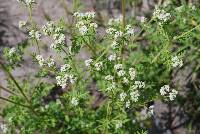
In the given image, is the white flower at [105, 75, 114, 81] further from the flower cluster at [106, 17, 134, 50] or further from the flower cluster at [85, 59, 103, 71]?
the flower cluster at [106, 17, 134, 50]

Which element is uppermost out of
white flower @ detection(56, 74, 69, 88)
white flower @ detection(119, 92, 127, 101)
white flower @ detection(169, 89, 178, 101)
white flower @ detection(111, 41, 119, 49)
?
white flower @ detection(111, 41, 119, 49)

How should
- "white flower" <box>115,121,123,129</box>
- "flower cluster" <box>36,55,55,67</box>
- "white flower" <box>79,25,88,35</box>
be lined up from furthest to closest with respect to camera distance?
"white flower" <box>115,121,123,129</box>, "flower cluster" <box>36,55,55,67</box>, "white flower" <box>79,25,88,35</box>

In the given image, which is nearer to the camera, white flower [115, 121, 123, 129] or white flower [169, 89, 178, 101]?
white flower [169, 89, 178, 101]

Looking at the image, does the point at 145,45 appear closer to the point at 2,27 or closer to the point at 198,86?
the point at 198,86

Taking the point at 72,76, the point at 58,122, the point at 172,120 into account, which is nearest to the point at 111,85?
the point at 72,76

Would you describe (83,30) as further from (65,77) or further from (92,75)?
(92,75)

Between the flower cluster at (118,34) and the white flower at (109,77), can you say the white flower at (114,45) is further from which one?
the white flower at (109,77)

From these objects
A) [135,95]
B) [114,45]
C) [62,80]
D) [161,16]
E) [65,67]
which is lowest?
[135,95]

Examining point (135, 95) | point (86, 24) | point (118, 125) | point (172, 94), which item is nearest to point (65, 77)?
point (86, 24)

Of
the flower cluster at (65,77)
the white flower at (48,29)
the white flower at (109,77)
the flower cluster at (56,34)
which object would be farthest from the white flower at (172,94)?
the white flower at (48,29)

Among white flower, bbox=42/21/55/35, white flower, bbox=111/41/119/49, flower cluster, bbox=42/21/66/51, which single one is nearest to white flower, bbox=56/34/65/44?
flower cluster, bbox=42/21/66/51

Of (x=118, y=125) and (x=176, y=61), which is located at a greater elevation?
(x=176, y=61)

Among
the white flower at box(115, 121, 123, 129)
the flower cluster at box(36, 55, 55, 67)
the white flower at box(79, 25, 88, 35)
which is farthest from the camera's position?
the white flower at box(115, 121, 123, 129)
